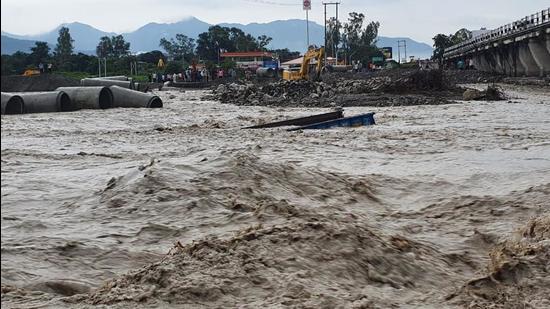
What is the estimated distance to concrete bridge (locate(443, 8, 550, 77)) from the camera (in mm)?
43503

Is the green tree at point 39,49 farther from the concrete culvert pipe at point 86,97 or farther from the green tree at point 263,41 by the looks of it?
the green tree at point 263,41

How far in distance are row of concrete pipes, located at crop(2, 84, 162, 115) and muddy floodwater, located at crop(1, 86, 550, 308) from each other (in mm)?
10312

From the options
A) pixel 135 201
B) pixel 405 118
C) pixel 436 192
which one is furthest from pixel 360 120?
pixel 135 201

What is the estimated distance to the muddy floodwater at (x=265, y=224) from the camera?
3.53 metres

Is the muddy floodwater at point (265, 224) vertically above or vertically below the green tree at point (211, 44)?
below

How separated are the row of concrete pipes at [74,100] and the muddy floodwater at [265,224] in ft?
33.8

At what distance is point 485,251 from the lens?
16.1 ft

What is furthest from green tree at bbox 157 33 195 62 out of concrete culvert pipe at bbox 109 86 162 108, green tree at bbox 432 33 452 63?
concrete culvert pipe at bbox 109 86 162 108

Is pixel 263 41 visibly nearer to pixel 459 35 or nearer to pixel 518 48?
pixel 459 35

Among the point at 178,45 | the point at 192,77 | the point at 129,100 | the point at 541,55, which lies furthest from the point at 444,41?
the point at 129,100

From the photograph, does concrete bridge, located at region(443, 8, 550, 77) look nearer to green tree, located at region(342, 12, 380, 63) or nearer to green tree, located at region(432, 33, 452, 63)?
green tree, located at region(432, 33, 452, 63)

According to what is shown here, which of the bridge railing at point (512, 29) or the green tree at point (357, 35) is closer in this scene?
the bridge railing at point (512, 29)

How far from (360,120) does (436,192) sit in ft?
27.2

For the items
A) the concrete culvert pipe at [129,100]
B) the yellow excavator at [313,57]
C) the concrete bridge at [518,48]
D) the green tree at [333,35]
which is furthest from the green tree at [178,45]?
the concrete culvert pipe at [129,100]
